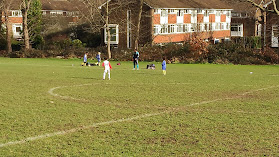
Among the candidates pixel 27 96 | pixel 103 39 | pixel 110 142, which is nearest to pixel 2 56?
pixel 103 39

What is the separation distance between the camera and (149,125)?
45.4 feet

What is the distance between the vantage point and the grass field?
11242mm

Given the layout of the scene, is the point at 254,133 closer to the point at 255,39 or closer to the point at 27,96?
the point at 27,96

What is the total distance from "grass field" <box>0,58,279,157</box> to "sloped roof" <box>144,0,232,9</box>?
4403 cm

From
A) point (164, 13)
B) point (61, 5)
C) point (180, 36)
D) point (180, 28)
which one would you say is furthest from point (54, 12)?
point (164, 13)

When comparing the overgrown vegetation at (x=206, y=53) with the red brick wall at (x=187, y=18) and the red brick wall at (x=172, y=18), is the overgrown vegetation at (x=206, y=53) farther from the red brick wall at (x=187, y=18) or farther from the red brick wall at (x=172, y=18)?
the red brick wall at (x=187, y=18)

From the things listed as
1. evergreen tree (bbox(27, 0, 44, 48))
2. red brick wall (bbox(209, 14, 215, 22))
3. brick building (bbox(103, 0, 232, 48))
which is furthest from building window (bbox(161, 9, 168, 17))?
evergreen tree (bbox(27, 0, 44, 48))

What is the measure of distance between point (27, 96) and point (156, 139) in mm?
9429

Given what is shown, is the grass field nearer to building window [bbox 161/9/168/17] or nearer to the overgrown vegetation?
the overgrown vegetation

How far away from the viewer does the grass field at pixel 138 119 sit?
11.2 meters

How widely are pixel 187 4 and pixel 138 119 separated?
63151 mm

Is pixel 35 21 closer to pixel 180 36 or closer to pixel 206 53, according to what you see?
pixel 180 36

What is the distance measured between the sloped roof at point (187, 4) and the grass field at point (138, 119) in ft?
144

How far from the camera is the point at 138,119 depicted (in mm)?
14852
